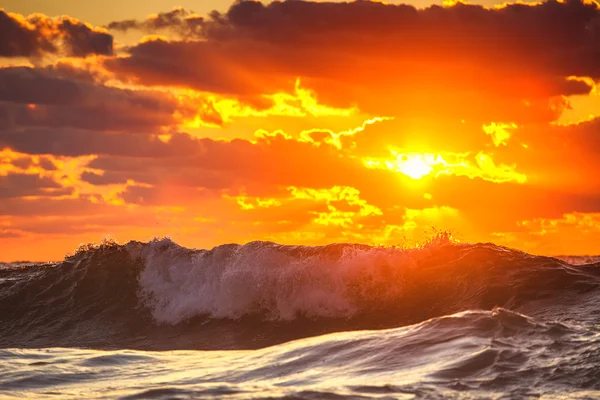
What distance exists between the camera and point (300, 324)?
73.9ft

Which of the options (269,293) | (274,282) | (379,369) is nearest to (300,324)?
(269,293)

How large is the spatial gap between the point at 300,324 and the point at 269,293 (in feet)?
6.88

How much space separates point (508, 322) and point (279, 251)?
13.1 metres

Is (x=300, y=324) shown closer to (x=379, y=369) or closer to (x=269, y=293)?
(x=269, y=293)

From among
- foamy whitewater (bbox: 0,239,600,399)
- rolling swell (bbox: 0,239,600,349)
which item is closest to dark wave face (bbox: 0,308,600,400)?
foamy whitewater (bbox: 0,239,600,399)

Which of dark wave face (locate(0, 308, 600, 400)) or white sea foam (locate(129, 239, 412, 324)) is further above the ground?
white sea foam (locate(129, 239, 412, 324))

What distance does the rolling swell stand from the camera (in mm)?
21406

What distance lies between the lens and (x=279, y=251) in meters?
25.8

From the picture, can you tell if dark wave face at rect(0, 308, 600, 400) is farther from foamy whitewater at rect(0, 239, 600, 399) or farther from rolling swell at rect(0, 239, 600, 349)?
rolling swell at rect(0, 239, 600, 349)

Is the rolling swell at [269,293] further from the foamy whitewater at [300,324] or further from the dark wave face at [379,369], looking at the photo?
the dark wave face at [379,369]

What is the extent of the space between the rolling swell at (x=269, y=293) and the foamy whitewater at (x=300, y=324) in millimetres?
52

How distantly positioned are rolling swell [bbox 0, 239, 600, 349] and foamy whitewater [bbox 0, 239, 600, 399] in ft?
0.17

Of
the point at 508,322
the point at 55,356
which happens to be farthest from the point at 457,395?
the point at 55,356

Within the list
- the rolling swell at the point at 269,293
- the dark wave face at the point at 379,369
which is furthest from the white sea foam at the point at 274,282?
the dark wave face at the point at 379,369
